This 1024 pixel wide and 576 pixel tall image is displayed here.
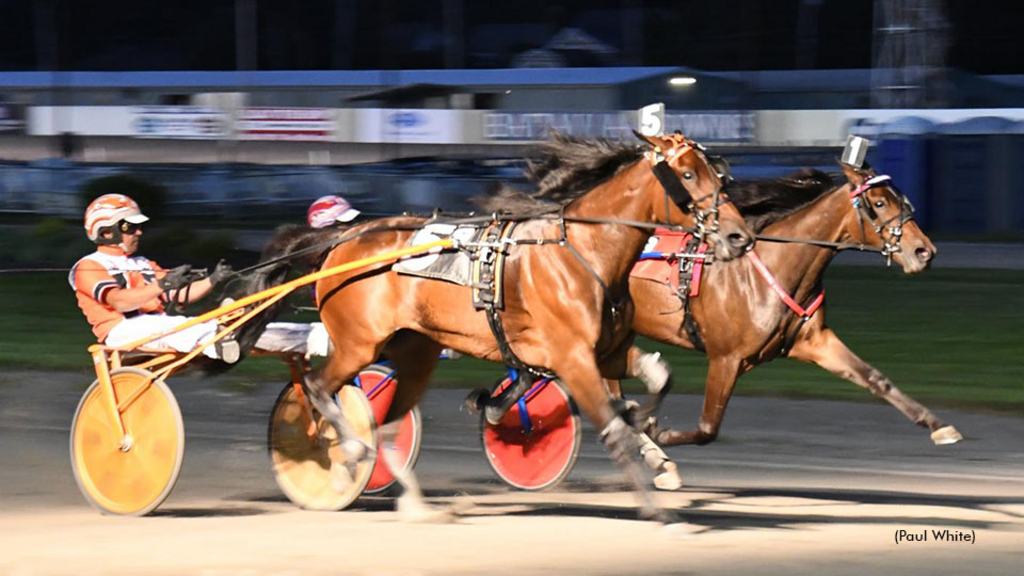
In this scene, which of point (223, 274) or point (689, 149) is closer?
point (689, 149)

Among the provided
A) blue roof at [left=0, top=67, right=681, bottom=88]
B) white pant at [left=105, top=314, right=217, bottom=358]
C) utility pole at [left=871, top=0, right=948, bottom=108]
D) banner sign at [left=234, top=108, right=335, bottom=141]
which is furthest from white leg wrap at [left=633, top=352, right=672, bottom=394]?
blue roof at [left=0, top=67, right=681, bottom=88]

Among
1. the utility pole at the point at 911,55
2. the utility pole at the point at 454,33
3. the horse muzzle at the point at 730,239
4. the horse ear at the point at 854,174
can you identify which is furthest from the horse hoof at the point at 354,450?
the utility pole at the point at 454,33

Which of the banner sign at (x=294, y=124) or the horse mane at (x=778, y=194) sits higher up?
the horse mane at (x=778, y=194)

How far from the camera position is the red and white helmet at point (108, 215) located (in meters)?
7.66

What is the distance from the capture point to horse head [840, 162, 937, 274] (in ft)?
26.8

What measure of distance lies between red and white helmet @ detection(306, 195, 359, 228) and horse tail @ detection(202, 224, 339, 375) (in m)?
0.13

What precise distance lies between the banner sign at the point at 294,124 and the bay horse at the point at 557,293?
2851 cm

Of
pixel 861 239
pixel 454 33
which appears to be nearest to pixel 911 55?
pixel 454 33

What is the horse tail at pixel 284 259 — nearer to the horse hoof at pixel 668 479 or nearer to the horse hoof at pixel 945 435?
the horse hoof at pixel 668 479

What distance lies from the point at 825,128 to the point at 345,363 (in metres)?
26.3

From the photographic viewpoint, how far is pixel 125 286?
776 cm

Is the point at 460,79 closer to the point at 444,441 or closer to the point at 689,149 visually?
the point at 444,441

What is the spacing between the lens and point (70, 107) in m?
39.0

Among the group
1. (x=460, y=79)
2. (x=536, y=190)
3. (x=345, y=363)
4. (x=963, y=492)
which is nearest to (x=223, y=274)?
(x=345, y=363)
